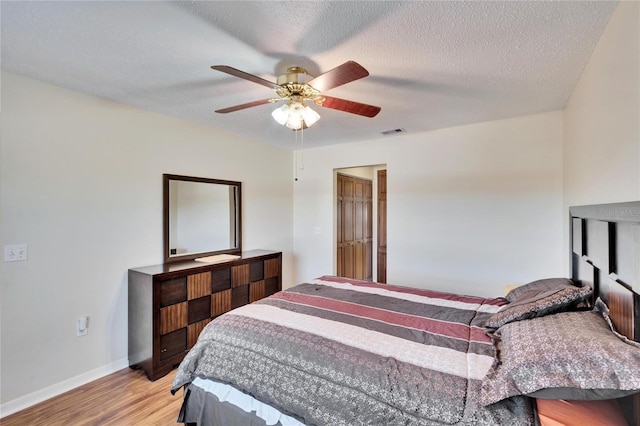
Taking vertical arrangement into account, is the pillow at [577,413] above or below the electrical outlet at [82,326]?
above

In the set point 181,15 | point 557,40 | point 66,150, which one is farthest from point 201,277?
point 557,40

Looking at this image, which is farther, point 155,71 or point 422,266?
point 422,266

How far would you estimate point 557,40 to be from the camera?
1.66 m

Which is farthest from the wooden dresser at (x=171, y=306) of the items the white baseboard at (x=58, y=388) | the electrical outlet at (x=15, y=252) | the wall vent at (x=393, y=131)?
the wall vent at (x=393, y=131)

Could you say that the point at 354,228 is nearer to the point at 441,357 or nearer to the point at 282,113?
the point at 282,113

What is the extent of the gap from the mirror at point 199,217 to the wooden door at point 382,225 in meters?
→ 2.33

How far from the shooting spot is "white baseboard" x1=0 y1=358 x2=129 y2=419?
2.06m

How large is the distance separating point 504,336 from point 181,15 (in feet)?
7.29

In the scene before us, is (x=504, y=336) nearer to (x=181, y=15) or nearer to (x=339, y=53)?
(x=339, y=53)

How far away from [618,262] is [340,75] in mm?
1583

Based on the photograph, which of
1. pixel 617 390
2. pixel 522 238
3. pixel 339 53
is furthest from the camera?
pixel 522 238

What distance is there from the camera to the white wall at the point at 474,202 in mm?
2924

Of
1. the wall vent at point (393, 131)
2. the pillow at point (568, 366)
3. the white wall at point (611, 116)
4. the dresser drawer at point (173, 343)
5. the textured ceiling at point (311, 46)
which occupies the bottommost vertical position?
the dresser drawer at point (173, 343)

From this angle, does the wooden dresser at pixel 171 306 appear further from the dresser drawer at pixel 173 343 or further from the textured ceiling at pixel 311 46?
the textured ceiling at pixel 311 46
